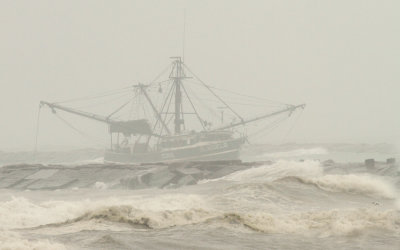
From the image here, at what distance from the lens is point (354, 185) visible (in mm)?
23688

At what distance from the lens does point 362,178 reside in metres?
24.5

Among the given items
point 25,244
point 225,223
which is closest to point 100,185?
point 225,223

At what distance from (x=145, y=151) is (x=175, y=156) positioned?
422 centimetres

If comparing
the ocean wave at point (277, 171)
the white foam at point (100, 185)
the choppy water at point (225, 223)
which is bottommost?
the white foam at point (100, 185)

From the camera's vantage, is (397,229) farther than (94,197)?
No

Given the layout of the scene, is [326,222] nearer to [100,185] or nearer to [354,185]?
[354,185]

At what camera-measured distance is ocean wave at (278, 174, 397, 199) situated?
75.0 feet

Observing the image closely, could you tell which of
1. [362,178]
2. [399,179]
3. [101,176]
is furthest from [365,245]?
[101,176]

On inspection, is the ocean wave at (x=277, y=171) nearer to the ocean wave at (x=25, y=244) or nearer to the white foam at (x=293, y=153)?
→ the ocean wave at (x=25, y=244)

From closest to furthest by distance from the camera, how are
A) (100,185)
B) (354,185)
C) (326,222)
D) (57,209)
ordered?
(326,222) → (57,209) → (354,185) → (100,185)

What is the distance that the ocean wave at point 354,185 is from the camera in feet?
75.0

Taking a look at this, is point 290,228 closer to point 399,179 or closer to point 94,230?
point 94,230

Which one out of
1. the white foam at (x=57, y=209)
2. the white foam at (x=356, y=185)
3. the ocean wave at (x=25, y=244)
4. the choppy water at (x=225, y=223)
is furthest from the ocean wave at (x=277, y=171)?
the ocean wave at (x=25, y=244)

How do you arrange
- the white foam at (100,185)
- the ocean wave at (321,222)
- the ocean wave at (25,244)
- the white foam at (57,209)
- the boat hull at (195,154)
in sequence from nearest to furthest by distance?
the ocean wave at (25,244), the ocean wave at (321,222), the white foam at (57,209), the white foam at (100,185), the boat hull at (195,154)
